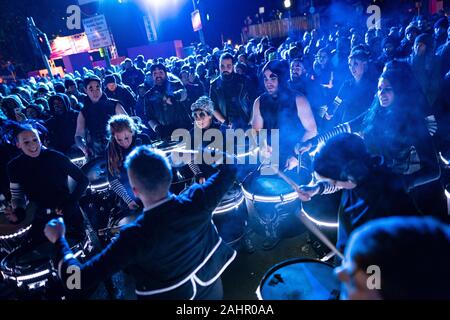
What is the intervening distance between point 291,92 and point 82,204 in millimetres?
3944

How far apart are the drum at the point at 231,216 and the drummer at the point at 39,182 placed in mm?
1657

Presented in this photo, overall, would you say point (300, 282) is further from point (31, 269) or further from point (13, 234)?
point (13, 234)

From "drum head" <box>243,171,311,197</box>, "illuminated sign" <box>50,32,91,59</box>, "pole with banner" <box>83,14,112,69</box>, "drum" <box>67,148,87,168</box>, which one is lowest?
"drum head" <box>243,171,311,197</box>

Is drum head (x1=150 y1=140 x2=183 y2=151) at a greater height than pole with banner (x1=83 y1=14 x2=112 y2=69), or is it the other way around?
pole with banner (x1=83 y1=14 x2=112 y2=69)

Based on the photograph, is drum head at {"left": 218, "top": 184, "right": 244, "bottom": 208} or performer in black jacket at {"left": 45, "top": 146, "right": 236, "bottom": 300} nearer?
performer in black jacket at {"left": 45, "top": 146, "right": 236, "bottom": 300}

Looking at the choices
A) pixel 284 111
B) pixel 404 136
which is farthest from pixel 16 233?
→ pixel 404 136

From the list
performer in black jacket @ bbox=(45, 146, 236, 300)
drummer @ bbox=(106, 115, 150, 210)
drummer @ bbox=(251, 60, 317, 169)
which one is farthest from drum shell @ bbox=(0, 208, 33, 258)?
drummer @ bbox=(251, 60, 317, 169)

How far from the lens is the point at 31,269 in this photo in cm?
274

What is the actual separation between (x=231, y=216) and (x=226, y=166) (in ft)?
→ 3.89

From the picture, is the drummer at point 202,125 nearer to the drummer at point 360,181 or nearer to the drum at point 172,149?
the drum at point 172,149

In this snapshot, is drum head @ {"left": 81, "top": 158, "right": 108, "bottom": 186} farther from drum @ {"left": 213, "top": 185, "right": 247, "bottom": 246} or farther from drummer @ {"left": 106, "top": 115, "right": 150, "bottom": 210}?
drum @ {"left": 213, "top": 185, "right": 247, "bottom": 246}

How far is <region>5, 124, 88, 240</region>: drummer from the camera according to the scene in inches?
133

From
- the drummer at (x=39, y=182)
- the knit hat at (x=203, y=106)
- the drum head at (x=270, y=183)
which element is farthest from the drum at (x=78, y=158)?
the drum head at (x=270, y=183)
